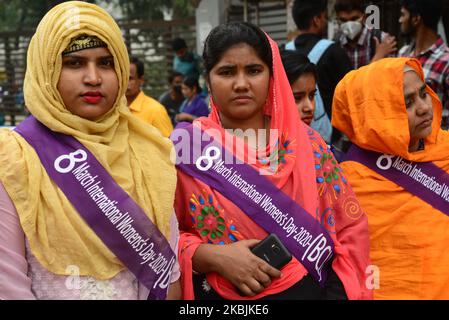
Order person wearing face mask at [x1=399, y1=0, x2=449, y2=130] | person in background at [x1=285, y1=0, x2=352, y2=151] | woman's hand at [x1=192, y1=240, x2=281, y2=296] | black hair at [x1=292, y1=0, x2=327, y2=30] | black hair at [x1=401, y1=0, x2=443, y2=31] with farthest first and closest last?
1. black hair at [x1=292, y1=0, x2=327, y2=30]
2. black hair at [x1=401, y1=0, x2=443, y2=31]
3. person in background at [x1=285, y1=0, x2=352, y2=151]
4. person wearing face mask at [x1=399, y1=0, x2=449, y2=130]
5. woman's hand at [x1=192, y1=240, x2=281, y2=296]

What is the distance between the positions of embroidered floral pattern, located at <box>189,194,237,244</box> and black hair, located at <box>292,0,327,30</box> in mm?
2497

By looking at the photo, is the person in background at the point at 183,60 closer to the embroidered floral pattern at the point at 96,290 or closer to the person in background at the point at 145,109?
the person in background at the point at 145,109

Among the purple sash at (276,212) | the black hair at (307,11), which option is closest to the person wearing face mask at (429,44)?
the black hair at (307,11)

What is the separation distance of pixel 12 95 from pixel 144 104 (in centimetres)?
929

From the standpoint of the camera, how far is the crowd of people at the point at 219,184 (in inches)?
77.5

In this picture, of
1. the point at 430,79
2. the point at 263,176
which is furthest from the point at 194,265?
the point at 430,79

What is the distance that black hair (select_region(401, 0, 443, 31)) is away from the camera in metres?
4.18

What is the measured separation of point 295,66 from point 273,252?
1228 millimetres

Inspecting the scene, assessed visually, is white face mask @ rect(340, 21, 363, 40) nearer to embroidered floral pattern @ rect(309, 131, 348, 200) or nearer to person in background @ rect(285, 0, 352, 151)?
person in background @ rect(285, 0, 352, 151)

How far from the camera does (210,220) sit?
2.29m

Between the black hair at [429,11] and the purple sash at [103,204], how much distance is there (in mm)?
2871

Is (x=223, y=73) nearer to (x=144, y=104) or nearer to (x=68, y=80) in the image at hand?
(x=68, y=80)

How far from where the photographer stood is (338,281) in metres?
2.30

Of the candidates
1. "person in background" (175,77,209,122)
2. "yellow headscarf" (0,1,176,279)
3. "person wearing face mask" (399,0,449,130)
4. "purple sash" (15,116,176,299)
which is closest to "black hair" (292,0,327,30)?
"person wearing face mask" (399,0,449,130)
